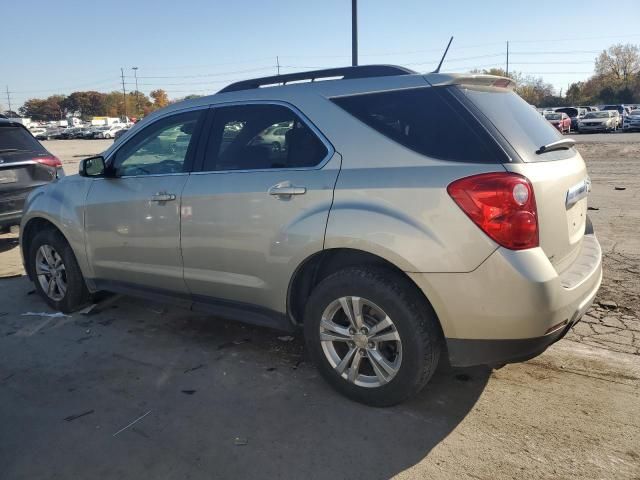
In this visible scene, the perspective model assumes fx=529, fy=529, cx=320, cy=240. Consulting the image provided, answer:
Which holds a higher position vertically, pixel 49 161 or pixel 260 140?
pixel 260 140

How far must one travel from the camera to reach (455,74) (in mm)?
3002

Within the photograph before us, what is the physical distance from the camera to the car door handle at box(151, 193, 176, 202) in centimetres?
379

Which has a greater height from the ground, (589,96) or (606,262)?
(589,96)

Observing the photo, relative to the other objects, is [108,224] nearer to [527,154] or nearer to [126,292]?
[126,292]

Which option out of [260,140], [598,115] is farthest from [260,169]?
[598,115]

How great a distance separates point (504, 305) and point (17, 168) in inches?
272

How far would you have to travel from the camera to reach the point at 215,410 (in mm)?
3154

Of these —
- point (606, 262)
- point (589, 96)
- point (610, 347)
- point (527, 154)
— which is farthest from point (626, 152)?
point (589, 96)

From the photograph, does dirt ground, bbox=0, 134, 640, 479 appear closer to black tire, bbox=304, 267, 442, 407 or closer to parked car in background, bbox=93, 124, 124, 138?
black tire, bbox=304, 267, 442, 407

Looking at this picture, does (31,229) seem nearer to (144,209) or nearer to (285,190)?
(144,209)

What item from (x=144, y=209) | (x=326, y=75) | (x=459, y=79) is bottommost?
(x=144, y=209)

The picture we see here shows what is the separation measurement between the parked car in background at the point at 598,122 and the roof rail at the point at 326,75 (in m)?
35.7

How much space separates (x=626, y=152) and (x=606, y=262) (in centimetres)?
1558

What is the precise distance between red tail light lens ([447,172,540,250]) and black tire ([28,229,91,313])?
11.9 feet
